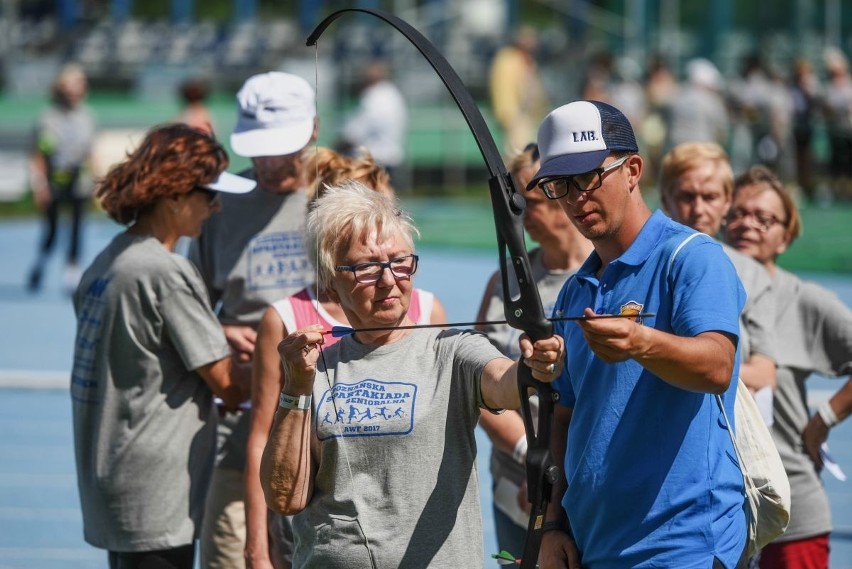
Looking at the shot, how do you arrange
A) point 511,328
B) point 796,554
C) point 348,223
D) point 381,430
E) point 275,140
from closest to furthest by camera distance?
1. point 381,430
2. point 348,223
3. point 796,554
4. point 511,328
5. point 275,140

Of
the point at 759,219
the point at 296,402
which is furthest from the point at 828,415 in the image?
the point at 296,402

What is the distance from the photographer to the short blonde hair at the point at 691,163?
16.6ft

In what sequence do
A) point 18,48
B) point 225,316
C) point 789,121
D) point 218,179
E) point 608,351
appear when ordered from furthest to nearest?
1. point 18,48
2. point 789,121
3. point 225,316
4. point 218,179
5. point 608,351

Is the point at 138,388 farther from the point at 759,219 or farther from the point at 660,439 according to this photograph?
the point at 759,219

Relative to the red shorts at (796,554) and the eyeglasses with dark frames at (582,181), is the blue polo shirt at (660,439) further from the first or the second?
the red shorts at (796,554)

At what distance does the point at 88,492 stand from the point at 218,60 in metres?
32.1

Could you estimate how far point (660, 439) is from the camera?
326 cm

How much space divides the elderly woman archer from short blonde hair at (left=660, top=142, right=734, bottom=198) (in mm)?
1754

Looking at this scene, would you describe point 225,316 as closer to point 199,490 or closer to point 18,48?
point 199,490

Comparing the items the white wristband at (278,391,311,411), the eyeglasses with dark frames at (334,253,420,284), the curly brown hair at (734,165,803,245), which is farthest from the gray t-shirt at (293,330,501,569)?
the curly brown hair at (734,165,803,245)

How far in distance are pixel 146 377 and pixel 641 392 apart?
6.06 feet

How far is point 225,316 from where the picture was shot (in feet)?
16.8

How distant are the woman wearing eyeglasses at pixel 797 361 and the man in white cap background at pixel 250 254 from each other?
1673mm

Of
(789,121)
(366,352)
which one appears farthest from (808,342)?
(789,121)
